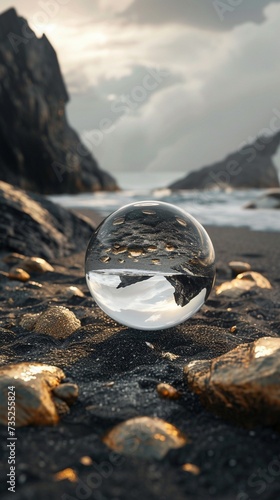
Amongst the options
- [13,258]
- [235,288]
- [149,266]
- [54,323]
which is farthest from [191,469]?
[13,258]

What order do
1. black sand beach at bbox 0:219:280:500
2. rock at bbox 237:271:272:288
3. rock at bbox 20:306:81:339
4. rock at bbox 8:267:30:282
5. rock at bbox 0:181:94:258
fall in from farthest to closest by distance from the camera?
1. rock at bbox 0:181:94:258
2. rock at bbox 237:271:272:288
3. rock at bbox 8:267:30:282
4. rock at bbox 20:306:81:339
5. black sand beach at bbox 0:219:280:500

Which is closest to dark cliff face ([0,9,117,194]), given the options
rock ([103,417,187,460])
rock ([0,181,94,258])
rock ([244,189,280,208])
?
rock ([244,189,280,208])

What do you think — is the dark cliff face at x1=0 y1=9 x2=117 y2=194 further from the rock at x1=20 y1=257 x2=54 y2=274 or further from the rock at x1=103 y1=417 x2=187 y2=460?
the rock at x1=103 y1=417 x2=187 y2=460

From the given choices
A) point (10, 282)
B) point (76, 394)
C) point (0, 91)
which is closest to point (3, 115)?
point (0, 91)

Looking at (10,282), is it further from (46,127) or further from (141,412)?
(46,127)

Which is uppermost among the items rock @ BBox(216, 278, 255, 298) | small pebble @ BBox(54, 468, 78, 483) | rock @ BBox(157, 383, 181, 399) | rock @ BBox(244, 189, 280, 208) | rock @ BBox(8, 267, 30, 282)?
small pebble @ BBox(54, 468, 78, 483)
